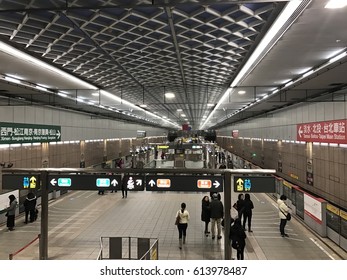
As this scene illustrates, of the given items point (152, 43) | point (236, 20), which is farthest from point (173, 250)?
point (236, 20)

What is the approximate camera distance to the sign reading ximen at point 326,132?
355 inches

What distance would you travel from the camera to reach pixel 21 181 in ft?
27.0

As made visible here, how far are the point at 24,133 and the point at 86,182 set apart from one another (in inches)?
200

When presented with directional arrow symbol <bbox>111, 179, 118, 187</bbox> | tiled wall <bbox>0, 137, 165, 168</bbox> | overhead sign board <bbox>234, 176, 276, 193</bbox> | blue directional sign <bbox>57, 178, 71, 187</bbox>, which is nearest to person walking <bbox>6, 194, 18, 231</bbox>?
tiled wall <bbox>0, 137, 165, 168</bbox>

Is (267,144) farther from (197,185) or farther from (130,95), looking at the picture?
(197,185)

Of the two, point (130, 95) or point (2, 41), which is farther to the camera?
point (130, 95)

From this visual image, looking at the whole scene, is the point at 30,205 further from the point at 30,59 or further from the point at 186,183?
the point at 186,183

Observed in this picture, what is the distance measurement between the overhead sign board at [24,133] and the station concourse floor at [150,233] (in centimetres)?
382

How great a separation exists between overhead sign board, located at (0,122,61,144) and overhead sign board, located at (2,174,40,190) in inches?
92.5

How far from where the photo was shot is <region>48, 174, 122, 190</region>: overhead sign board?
26.0 feet

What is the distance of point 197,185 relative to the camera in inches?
302

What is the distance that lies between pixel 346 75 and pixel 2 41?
34.0 ft

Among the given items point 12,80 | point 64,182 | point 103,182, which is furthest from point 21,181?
point 12,80

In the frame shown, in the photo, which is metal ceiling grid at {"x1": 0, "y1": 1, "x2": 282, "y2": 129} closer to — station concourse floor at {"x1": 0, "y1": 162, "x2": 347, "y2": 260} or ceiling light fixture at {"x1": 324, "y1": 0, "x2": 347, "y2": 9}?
ceiling light fixture at {"x1": 324, "y1": 0, "x2": 347, "y2": 9}
